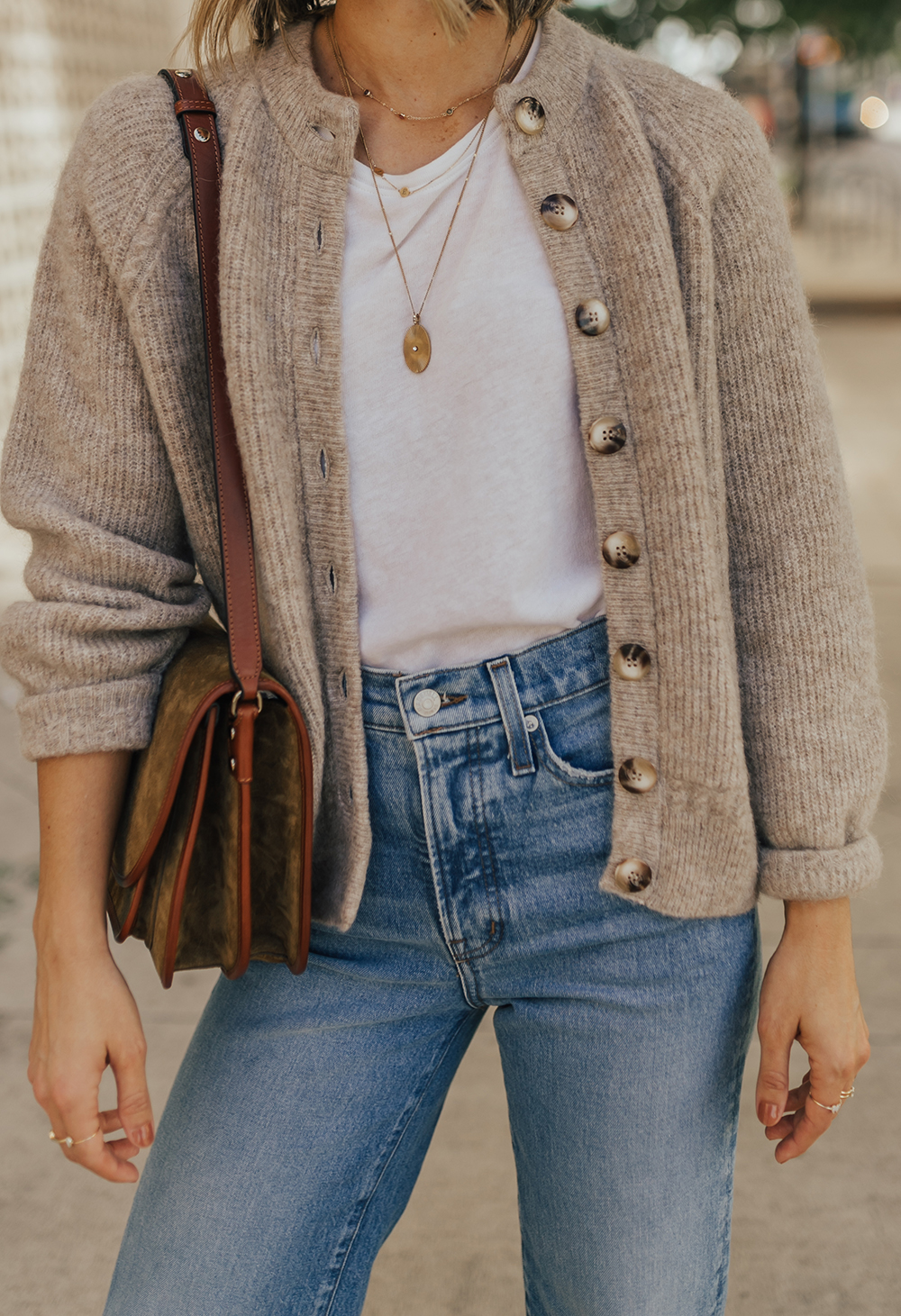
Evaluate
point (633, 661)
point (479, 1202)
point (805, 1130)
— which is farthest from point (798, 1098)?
point (479, 1202)

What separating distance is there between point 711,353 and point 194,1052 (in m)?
0.91

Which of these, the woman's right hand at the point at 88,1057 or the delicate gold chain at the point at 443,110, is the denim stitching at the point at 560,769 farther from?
the delicate gold chain at the point at 443,110

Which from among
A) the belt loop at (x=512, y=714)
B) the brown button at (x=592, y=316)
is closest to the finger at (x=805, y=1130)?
the belt loop at (x=512, y=714)

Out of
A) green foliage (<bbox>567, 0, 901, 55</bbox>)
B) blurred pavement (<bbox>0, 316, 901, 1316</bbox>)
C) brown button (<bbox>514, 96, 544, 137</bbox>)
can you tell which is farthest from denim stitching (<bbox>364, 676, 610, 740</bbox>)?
green foliage (<bbox>567, 0, 901, 55</bbox>)

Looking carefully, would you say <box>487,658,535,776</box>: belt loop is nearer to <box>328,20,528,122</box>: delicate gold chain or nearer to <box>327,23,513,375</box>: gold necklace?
<box>327,23,513,375</box>: gold necklace

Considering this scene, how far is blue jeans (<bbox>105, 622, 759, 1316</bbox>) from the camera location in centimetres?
124

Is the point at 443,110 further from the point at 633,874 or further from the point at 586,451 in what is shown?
the point at 633,874

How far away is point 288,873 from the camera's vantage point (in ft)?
4.00

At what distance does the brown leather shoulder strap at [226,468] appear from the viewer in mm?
1180

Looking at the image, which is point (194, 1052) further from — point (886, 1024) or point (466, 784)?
point (886, 1024)

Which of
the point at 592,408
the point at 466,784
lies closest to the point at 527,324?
the point at 592,408

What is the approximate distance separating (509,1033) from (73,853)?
50cm

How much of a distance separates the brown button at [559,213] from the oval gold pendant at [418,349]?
162mm

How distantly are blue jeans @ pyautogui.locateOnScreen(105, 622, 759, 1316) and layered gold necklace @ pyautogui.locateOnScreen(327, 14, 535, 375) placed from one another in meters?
0.31
